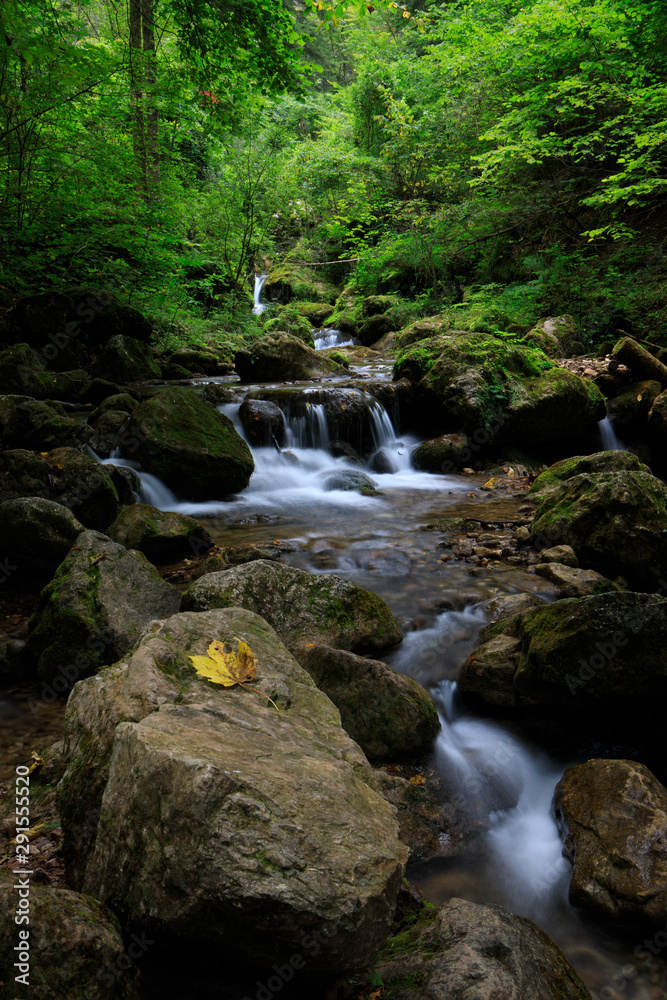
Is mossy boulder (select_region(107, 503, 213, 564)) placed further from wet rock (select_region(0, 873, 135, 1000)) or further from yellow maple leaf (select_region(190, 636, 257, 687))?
wet rock (select_region(0, 873, 135, 1000))

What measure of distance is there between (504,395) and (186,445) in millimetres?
5789

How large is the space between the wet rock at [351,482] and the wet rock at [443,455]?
1.25 m

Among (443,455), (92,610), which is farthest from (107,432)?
(443,455)

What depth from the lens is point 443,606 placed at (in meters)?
4.73

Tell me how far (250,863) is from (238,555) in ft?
12.3

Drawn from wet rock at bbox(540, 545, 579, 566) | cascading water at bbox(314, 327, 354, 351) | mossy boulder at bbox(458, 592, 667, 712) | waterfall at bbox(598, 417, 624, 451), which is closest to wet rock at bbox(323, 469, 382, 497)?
wet rock at bbox(540, 545, 579, 566)

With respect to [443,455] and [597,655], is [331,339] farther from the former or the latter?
[597,655]

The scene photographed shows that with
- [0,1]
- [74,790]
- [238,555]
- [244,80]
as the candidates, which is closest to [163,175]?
[244,80]

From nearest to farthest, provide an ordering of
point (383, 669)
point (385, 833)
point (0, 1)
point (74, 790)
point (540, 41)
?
point (385, 833)
point (74, 790)
point (383, 669)
point (0, 1)
point (540, 41)

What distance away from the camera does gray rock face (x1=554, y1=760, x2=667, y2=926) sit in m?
2.33

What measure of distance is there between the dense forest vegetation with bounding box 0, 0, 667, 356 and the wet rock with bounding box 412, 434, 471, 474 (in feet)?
14.7

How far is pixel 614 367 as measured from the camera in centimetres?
1027

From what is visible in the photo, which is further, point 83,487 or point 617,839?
point 83,487

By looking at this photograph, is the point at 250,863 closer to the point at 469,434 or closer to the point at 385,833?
the point at 385,833
